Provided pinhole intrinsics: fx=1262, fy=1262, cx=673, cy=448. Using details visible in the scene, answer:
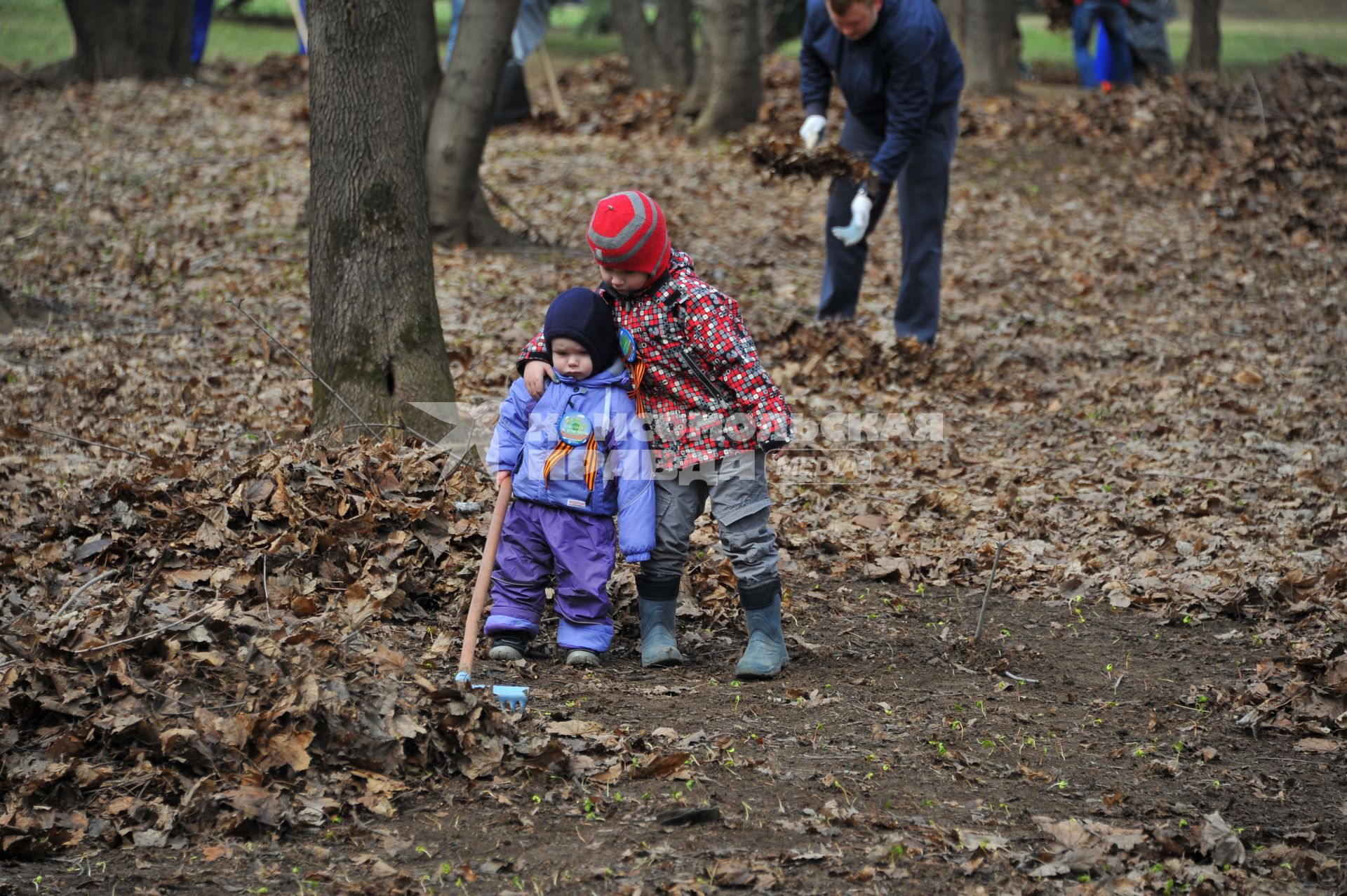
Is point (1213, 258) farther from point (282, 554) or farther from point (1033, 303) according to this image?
point (282, 554)

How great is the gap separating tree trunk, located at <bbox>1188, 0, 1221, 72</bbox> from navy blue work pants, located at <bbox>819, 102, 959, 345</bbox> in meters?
10.5

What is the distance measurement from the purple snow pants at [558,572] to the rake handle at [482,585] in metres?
0.12

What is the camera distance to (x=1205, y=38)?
674 inches

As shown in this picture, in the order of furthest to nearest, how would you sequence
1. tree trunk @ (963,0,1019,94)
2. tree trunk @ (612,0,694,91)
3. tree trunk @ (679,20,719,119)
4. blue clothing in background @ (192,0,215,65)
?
1. blue clothing in background @ (192,0,215,65)
2. tree trunk @ (612,0,694,91)
3. tree trunk @ (963,0,1019,94)
4. tree trunk @ (679,20,719,119)

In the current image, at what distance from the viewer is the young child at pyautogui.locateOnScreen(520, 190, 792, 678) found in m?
4.35

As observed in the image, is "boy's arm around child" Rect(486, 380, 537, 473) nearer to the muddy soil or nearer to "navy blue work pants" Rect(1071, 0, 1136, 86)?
the muddy soil

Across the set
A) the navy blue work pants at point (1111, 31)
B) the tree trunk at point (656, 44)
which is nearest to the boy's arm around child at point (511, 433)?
the tree trunk at point (656, 44)

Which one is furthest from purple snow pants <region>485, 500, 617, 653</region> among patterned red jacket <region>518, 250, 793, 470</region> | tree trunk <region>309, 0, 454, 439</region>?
tree trunk <region>309, 0, 454, 439</region>

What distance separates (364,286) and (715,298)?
2.08 meters

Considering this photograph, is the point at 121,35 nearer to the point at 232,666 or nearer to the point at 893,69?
the point at 893,69

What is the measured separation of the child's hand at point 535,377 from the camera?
14.6ft

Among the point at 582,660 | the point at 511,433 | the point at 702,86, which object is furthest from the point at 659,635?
the point at 702,86

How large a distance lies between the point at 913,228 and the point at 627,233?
182 inches

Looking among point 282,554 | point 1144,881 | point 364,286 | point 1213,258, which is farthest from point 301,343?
point 1213,258
